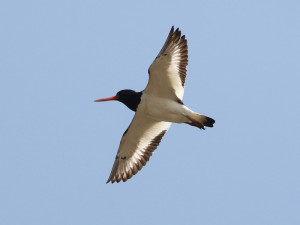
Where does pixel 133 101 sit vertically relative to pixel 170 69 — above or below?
below

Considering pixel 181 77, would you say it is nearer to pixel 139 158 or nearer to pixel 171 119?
pixel 171 119

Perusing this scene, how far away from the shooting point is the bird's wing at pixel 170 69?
12.6 meters

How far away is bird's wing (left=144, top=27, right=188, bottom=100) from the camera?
41.5 ft

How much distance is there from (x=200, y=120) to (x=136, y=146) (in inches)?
71.0

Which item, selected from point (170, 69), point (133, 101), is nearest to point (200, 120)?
→ point (170, 69)

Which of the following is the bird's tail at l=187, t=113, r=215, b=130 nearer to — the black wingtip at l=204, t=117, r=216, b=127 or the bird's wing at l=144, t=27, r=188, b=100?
the black wingtip at l=204, t=117, r=216, b=127

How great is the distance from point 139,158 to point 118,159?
505 mm

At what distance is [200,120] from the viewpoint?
12.9m

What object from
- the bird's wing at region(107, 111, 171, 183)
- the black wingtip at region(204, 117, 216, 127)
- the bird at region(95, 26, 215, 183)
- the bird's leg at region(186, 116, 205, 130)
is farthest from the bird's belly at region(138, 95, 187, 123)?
the bird's wing at region(107, 111, 171, 183)

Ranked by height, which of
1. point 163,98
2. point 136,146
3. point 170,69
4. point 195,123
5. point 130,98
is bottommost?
point 136,146

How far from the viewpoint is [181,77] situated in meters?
13.0

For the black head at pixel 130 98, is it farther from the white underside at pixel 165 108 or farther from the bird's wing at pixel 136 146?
the bird's wing at pixel 136 146

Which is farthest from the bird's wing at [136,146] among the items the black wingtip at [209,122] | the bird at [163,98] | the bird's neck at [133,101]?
the black wingtip at [209,122]

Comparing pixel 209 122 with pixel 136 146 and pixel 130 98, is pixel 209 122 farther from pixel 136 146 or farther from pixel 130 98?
pixel 136 146
